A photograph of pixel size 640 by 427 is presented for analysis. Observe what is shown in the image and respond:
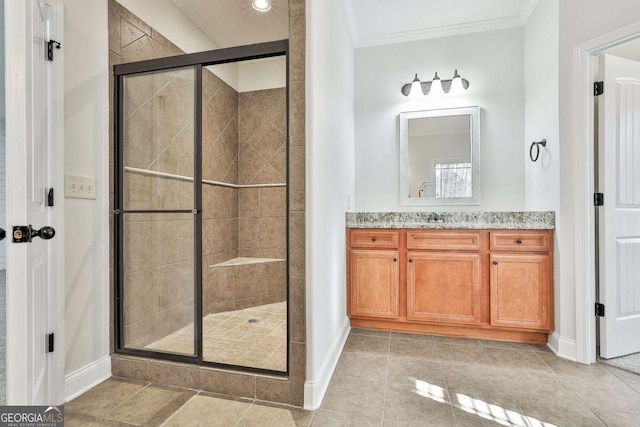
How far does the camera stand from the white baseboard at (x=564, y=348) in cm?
210

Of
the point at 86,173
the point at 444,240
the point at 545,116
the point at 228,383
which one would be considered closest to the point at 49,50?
the point at 86,173

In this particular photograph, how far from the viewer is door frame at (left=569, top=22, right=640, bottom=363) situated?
6.73 feet

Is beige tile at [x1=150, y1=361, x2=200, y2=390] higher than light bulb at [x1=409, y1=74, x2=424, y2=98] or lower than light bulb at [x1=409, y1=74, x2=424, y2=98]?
lower

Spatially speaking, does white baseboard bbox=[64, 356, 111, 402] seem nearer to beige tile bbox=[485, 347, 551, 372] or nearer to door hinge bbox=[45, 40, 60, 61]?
door hinge bbox=[45, 40, 60, 61]

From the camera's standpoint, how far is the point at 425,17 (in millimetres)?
2883

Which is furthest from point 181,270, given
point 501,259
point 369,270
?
point 501,259

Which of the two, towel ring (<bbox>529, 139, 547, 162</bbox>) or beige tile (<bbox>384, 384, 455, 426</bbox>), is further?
towel ring (<bbox>529, 139, 547, 162</bbox>)

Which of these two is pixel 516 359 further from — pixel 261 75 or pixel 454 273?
pixel 261 75

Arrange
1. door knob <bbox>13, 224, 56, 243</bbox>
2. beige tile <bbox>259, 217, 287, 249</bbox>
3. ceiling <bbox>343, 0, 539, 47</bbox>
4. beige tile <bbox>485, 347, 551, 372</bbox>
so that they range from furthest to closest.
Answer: beige tile <bbox>259, 217, 287, 249</bbox>
ceiling <bbox>343, 0, 539, 47</bbox>
beige tile <bbox>485, 347, 551, 372</bbox>
door knob <bbox>13, 224, 56, 243</bbox>

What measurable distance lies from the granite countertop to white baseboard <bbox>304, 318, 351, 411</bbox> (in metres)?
0.97

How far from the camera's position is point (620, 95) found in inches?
84.4

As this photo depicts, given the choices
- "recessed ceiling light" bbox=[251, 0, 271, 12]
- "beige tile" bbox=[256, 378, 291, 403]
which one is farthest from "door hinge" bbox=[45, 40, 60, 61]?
"beige tile" bbox=[256, 378, 291, 403]

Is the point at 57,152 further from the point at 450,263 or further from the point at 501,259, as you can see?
the point at 501,259

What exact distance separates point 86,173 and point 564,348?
3.36 meters
